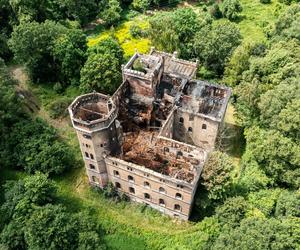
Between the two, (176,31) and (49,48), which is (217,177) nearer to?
(176,31)

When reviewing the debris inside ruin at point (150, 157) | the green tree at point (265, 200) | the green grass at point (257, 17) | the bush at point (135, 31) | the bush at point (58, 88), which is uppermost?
the bush at point (135, 31)

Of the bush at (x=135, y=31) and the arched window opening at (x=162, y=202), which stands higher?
the bush at (x=135, y=31)

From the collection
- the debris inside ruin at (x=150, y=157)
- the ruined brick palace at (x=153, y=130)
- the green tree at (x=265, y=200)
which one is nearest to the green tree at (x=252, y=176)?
the green tree at (x=265, y=200)

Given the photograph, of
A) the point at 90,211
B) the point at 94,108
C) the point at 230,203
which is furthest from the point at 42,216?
the point at 230,203

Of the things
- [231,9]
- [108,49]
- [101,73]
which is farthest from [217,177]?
[231,9]

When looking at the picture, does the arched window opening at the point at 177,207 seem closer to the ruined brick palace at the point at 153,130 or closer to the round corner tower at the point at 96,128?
the ruined brick palace at the point at 153,130

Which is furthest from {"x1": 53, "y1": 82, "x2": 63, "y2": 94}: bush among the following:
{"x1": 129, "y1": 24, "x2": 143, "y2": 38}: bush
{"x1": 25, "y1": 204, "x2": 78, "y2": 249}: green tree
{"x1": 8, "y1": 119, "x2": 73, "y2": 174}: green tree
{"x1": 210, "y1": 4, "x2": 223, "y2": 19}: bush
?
{"x1": 210, "y1": 4, "x2": 223, "y2": 19}: bush

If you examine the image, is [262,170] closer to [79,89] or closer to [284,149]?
[284,149]
